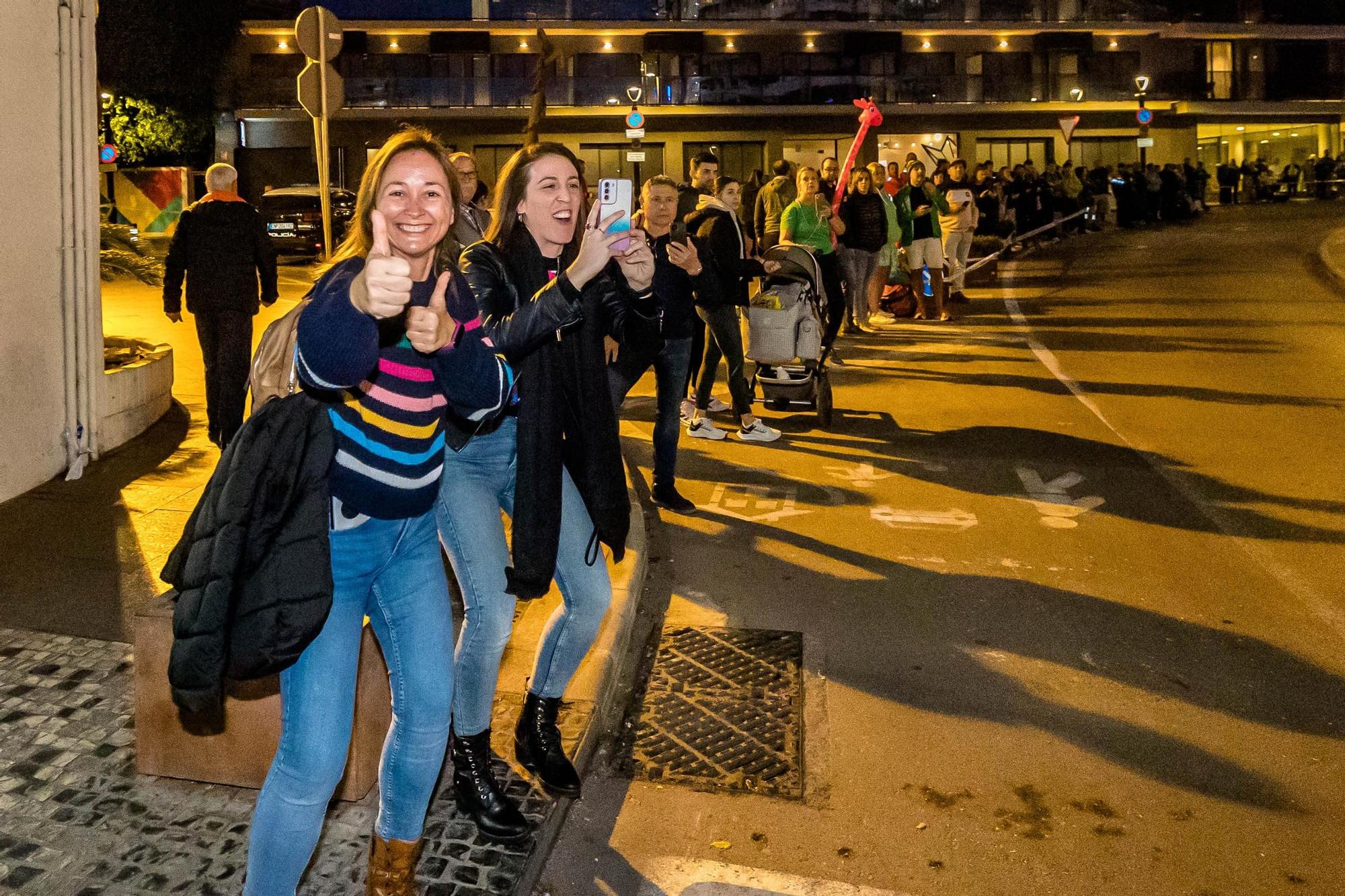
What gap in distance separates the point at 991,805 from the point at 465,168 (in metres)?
4.92

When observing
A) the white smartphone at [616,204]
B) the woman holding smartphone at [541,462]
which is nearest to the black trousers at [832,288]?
the woman holding smartphone at [541,462]

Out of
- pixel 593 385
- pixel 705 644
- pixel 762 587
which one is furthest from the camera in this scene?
pixel 762 587

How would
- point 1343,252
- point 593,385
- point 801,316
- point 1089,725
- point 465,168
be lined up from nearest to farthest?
point 593,385 < point 1089,725 < point 465,168 < point 801,316 < point 1343,252

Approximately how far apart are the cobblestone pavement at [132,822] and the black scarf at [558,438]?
0.76m

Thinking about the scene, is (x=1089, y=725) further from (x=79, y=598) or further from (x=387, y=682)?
(x=79, y=598)

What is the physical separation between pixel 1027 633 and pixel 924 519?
1.90 metres

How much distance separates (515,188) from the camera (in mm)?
4059

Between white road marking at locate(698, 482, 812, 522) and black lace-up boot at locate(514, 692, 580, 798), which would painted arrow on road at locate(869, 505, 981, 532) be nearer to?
white road marking at locate(698, 482, 812, 522)

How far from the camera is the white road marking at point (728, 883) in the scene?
362 cm

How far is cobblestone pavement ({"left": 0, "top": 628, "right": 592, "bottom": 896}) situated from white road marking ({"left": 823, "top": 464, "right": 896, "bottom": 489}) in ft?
13.7

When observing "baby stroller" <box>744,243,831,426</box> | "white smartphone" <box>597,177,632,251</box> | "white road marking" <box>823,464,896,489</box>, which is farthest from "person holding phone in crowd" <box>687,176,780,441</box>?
"white smartphone" <box>597,177,632,251</box>

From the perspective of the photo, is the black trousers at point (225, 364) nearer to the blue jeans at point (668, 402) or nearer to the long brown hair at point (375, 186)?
the blue jeans at point (668, 402)

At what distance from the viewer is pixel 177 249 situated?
864 centimetres

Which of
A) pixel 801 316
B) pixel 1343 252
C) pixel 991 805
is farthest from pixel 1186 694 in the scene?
pixel 1343 252
